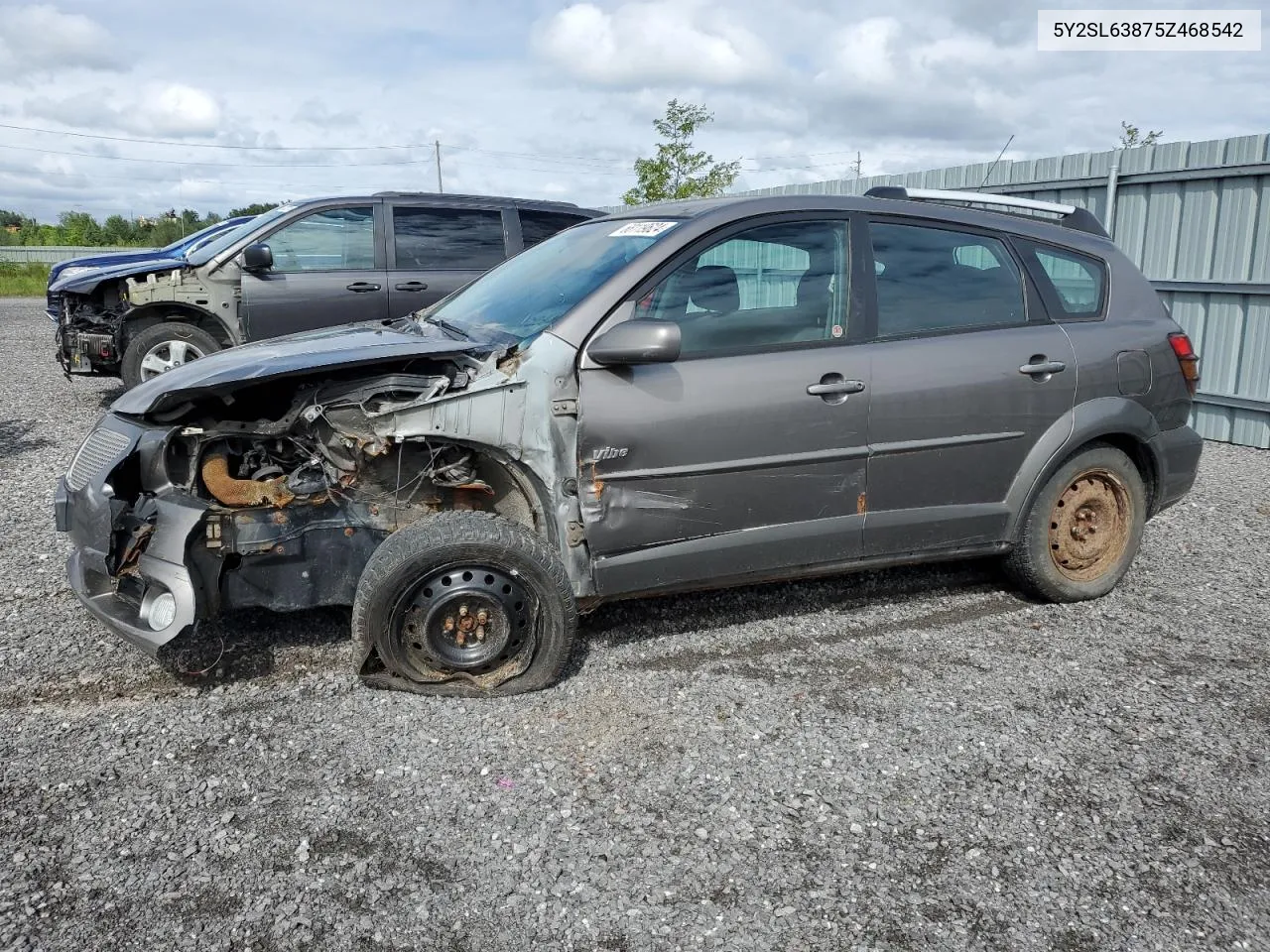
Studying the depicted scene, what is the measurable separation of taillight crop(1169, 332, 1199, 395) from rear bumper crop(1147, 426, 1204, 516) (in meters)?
0.24

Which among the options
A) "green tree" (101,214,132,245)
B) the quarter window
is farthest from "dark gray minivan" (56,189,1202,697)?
"green tree" (101,214,132,245)

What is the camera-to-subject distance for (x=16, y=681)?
3.79 meters

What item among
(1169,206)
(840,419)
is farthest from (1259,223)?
(840,419)

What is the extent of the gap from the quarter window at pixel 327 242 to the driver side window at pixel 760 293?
5.53 meters

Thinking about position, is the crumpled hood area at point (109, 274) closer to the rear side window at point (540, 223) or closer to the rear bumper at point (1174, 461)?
the rear side window at point (540, 223)

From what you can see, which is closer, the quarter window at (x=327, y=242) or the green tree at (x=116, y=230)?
the quarter window at (x=327, y=242)

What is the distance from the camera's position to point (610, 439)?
3.65 m

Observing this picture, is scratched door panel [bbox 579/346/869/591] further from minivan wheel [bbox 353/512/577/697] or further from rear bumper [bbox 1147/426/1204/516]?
rear bumper [bbox 1147/426/1204/516]

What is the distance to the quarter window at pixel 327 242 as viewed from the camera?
8711mm

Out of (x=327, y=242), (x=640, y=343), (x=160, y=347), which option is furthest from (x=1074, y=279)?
(x=160, y=347)

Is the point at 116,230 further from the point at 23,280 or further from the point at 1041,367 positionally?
the point at 1041,367

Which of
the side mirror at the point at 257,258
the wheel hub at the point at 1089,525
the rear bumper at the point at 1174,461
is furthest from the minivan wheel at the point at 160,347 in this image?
the rear bumper at the point at 1174,461

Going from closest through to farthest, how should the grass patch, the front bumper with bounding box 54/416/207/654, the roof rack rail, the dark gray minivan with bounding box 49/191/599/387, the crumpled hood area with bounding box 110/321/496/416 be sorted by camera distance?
the front bumper with bounding box 54/416/207/654, the crumpled hood area with bounding box 110/321/496/416, the roof rack rail, the dark gray minivan with bounding box 49/191/599/387, the grass patch

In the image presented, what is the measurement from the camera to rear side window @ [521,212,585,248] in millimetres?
9297
